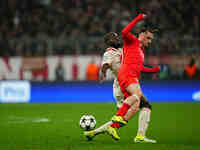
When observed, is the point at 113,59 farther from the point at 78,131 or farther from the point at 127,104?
the point at 78,131

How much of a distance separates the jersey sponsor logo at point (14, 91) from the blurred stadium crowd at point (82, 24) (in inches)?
83.4

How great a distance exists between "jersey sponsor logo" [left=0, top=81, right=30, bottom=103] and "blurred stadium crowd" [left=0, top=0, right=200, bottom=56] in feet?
6.95

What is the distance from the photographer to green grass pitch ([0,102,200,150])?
309 inches

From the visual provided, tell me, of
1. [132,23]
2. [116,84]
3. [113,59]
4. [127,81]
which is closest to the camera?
[132,23]

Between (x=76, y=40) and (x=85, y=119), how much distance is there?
41.7 ft

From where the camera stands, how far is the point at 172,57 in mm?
21219

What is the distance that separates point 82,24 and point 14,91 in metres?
5.52

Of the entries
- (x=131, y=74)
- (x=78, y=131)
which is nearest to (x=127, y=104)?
(x=131, y=74)

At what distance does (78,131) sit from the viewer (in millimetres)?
10578

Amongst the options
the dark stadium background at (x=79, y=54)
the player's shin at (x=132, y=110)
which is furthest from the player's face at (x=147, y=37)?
the dark stadium background at (x=79, y=54)

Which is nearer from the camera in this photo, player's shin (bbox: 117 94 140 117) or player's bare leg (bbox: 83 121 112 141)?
player's shin (bbox: 117 94 140 117)

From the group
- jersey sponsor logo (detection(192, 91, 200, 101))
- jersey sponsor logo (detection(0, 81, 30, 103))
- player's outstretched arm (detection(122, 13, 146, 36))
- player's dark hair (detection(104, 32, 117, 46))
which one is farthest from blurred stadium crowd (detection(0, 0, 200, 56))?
player's outstretched arm (detection(122, 13, 146, 36))

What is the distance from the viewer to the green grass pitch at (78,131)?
786cm

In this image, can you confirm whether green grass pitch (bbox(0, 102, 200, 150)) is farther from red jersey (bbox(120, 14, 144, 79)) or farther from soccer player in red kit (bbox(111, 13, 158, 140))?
red jersey (bbox(120, 14, 144, 79))
